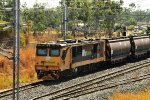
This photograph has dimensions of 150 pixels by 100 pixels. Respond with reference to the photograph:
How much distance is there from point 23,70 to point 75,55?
26.0ft

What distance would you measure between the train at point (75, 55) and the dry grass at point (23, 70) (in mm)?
2451

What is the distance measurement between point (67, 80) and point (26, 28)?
34444mm

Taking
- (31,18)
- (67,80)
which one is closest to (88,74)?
(67,80)

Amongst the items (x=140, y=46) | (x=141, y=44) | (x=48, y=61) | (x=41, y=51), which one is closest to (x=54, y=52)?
(x=48, y=61)

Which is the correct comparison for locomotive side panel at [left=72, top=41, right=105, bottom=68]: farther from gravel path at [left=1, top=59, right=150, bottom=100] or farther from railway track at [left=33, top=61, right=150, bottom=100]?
railway track at [left=33, top=61, right=150, bottom=100]

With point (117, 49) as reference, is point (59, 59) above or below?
above

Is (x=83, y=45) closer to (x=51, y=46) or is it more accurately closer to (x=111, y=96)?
(x=51, y=46)

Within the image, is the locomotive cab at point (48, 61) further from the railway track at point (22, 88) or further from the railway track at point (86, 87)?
the railway track at point (86, 87)

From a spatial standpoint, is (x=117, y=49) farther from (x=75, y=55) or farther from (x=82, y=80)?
(x=82, y=80)

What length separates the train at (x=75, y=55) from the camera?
26.3m

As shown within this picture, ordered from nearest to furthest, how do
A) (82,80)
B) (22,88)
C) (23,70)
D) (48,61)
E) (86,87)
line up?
(22,88)
(86,87)
(48,61)
(82,80)
(23,70)

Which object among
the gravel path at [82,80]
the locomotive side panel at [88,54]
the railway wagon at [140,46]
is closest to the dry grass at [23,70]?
the gravel path at [82,80]

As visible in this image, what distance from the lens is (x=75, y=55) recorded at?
91.2 feet

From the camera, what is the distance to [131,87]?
23.6 m
